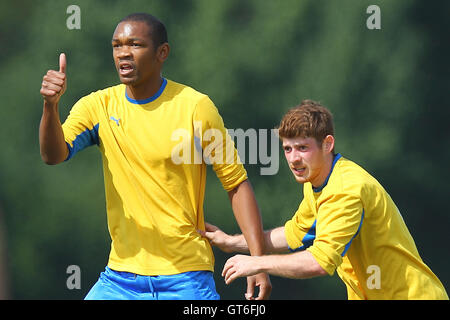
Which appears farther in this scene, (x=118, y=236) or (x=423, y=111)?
(x=423, y=111)

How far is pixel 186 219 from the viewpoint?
4242 millimetres

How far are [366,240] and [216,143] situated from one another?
84cm

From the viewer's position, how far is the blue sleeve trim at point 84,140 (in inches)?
168

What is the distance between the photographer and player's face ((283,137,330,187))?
402 cm

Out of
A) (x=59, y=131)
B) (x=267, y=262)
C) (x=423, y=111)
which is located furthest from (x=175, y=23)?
(x=267, y=262)

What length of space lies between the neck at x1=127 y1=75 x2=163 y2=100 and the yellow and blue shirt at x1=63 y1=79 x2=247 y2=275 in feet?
0.09

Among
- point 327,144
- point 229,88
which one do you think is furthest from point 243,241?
point 229,88

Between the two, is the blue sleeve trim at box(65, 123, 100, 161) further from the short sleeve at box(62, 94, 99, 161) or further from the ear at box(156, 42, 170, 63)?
the ear at box(156, 42, 170, 63)

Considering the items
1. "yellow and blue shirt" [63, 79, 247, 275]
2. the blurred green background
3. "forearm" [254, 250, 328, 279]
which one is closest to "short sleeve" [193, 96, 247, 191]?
"yellow and blue shirt" [63, 79, 247, 275]

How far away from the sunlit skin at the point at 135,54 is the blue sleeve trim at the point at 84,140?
11.1 inches

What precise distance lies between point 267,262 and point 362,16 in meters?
3.57

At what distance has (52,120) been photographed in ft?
13.3

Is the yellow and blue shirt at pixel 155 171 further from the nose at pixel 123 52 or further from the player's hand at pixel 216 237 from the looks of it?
the nose at pixel 123 52

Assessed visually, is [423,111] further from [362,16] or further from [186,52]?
Answer: [186,52]
